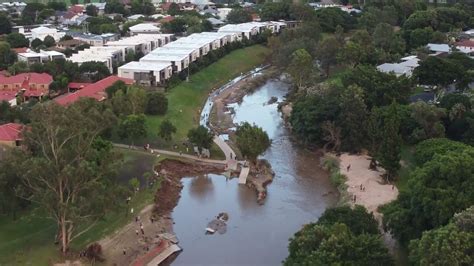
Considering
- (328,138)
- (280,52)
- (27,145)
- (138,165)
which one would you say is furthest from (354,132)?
(280,52)

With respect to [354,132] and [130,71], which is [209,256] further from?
[130,71]

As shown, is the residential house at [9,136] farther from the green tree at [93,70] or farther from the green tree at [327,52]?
the green tree at [327,52]

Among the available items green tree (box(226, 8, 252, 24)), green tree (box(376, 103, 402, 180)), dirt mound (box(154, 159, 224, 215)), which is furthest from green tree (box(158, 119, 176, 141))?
green tree (box(226, 8, 252, 24))

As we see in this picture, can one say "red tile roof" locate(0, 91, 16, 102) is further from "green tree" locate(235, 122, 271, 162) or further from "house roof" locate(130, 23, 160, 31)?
"house roof" locate(130, 23, 160, 31)

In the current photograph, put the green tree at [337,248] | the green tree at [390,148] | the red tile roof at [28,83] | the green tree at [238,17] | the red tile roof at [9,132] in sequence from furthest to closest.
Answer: the green tree at [238,17], the red tile roof at [28,83], the red tile roof at [9,132], the green tree at [390,148], the green tree at [337,248]

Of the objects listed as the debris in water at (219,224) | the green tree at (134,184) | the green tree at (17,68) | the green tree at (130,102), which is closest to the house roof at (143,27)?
the green tree at (17,68)

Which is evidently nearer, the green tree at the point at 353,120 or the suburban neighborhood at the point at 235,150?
the suburban neighborhood at the point at 235,150
